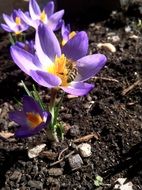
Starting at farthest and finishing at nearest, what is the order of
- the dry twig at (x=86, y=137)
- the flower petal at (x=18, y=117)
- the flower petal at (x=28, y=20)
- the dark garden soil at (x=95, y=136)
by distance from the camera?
1. the flower petal at (x=28, y=20)
2. the dry twig at (x=86, y=137)
3. the dark garden soil at (x=95, y=136)
4. the flower petal at (x=18, y=117)

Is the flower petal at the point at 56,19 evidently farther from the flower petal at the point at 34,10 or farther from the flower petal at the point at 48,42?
the flower petal at the point at 48,42

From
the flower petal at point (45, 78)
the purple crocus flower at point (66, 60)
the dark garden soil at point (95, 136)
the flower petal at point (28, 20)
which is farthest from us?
the flower petal at point (28, 20)

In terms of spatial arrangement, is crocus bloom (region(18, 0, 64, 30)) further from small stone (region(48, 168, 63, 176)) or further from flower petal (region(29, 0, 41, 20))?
small stone (region(48, 168, 63, 176))

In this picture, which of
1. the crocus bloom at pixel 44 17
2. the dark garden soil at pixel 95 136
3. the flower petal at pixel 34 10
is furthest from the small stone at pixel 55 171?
the flower petal at pixel 34 10

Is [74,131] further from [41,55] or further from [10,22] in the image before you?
[10,22]

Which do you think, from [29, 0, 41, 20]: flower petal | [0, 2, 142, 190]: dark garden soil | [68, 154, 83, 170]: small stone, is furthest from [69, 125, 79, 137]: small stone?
[29, 0, 41, 20]: flower petal

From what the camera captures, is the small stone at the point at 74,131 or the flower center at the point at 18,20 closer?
the small stone at the point at 74,131

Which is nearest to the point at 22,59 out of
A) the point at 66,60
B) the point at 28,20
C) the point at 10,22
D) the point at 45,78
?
the point at 45,78
